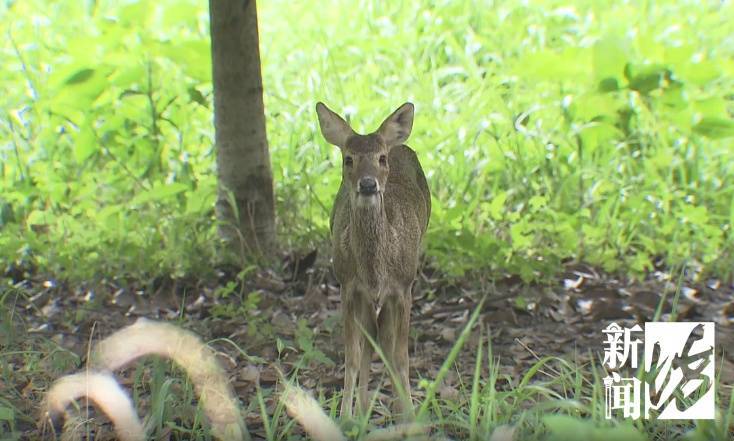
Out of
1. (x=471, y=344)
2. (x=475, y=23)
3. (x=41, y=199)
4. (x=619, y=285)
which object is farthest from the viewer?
(x=475, y=23)

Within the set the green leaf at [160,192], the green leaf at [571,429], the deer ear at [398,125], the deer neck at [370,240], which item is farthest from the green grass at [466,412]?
the green leaf at [160,192]

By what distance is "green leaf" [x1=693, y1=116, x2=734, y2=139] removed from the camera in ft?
18.1

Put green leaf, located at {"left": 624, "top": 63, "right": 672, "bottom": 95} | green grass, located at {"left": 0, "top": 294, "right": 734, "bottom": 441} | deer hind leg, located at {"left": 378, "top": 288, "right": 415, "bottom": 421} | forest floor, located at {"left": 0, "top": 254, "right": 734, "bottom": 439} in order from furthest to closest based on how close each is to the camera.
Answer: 1. green leaf, located at {"left": 624, "top": 63, "right": 672, "bottom": 95}
2. forest floor, located at {"left": 0, "top": 254, "right": 734, "bottom": 439}
3. deer hind leg, located at {"left": 378, "top": 288, "right": 415, "bottom": 421}
4. green grass, located at {"left": 0, "top": 294, "right": 734, "bottom": 441}

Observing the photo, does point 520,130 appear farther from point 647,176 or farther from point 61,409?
point 61,409

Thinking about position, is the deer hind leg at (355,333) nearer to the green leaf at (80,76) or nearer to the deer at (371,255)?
the deer at (371,255)

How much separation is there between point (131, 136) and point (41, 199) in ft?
1.97

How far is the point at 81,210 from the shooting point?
5.65 meters

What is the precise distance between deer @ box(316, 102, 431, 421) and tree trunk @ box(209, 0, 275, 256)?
1.35 m

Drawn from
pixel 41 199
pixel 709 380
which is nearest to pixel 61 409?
pixel 709 380

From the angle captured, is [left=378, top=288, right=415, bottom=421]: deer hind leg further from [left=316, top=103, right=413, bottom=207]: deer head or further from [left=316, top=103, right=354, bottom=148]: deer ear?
[left=316, top=103, right=354, bottom=148]: deer ear

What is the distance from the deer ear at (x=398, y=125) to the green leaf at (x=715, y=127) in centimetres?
233

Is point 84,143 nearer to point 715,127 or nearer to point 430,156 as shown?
point 430,156

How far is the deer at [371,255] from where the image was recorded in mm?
3621

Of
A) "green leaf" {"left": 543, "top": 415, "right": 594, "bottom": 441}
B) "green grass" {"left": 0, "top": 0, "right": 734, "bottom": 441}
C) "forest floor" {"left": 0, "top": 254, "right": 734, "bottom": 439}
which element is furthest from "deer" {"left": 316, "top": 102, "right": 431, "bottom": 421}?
"green grass" {"left": 0, "top": 0, "right": 734, "bottom": 441}
